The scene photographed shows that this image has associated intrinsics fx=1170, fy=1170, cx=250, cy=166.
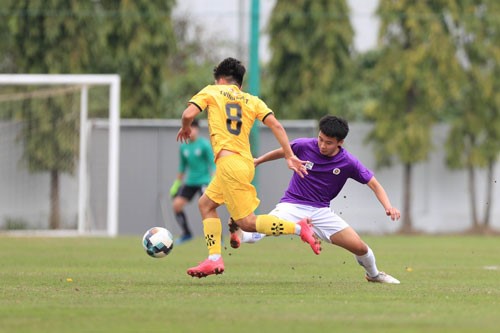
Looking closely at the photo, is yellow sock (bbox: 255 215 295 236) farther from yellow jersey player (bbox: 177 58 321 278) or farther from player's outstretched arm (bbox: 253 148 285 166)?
player's outstretched arm (bbox: 253 148 285 166)

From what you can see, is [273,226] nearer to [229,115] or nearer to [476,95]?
[229,115]

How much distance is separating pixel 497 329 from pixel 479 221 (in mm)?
21178

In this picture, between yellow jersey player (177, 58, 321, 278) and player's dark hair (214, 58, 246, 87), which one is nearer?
yellow jersey player (177, 58, 321, 278)

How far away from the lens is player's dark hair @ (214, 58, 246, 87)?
1080 cm

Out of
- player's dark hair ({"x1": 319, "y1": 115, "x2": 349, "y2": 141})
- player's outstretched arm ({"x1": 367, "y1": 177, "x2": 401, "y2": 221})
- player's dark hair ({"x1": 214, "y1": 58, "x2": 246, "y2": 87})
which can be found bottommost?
player's outstretched arm ({"x1": 367, "y1": 177, "x2": 401, "y2": 221})

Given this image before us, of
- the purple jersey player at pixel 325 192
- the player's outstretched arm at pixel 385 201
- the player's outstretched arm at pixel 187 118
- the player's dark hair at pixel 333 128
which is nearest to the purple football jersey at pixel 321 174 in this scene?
the purple jersey player at pixel 325 192

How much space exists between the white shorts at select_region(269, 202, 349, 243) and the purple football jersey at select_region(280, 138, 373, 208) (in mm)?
77

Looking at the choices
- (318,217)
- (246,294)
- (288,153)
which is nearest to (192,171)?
(318,217)

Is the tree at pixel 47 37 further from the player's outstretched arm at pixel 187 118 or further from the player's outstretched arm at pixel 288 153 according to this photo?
the player's outstretched arm at pixel 288 153

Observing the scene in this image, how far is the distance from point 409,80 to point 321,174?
16.8m

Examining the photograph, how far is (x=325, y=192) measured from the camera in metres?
11.2

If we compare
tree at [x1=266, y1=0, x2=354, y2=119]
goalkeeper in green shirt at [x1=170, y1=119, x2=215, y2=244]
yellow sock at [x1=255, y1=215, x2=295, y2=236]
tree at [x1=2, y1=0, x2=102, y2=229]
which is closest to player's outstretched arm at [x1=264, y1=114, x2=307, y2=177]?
yellow sock at [x1=255, y1=215, x2=295, y2=236]

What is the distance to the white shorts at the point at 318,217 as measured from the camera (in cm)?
1096

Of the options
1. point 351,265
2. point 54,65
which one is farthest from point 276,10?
point 351,265
